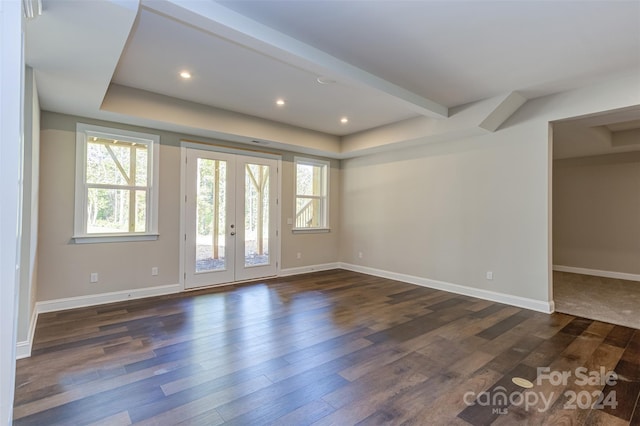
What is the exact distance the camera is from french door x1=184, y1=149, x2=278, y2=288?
512cm

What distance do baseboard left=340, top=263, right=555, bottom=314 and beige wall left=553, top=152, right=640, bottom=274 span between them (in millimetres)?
3764

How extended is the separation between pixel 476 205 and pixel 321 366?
362cm

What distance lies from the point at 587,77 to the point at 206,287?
5.92m

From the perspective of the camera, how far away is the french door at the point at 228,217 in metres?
5.12

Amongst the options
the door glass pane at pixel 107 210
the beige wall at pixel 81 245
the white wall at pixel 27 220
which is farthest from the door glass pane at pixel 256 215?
the white wall at pixel 27 220

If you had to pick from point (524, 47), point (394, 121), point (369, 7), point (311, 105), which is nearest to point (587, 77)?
point (524, 47)

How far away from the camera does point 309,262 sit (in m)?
6.71

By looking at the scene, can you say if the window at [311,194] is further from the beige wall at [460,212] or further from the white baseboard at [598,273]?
the white baseboard at [598,273]

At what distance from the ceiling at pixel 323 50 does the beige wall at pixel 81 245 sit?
0.45 metres

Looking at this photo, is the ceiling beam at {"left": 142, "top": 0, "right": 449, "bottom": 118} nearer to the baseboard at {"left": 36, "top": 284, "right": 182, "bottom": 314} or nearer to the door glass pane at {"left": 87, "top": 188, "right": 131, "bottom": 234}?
the door glass pane at {"left": 87, "top": 188, "right": 131, "bottom": 234}

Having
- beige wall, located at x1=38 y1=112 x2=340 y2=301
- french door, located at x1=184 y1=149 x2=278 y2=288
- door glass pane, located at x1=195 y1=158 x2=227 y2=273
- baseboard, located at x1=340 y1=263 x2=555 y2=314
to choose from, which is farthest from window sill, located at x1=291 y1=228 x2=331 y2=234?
beige wall, located at x1=38 y1=112 x2=340 y2=301

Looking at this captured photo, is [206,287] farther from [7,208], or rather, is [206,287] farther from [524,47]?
[524,47]

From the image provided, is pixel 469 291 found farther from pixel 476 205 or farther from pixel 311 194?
pixel 311 194

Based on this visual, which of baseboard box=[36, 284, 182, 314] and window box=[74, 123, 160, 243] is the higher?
window box=[74, 123, 160, 243]
